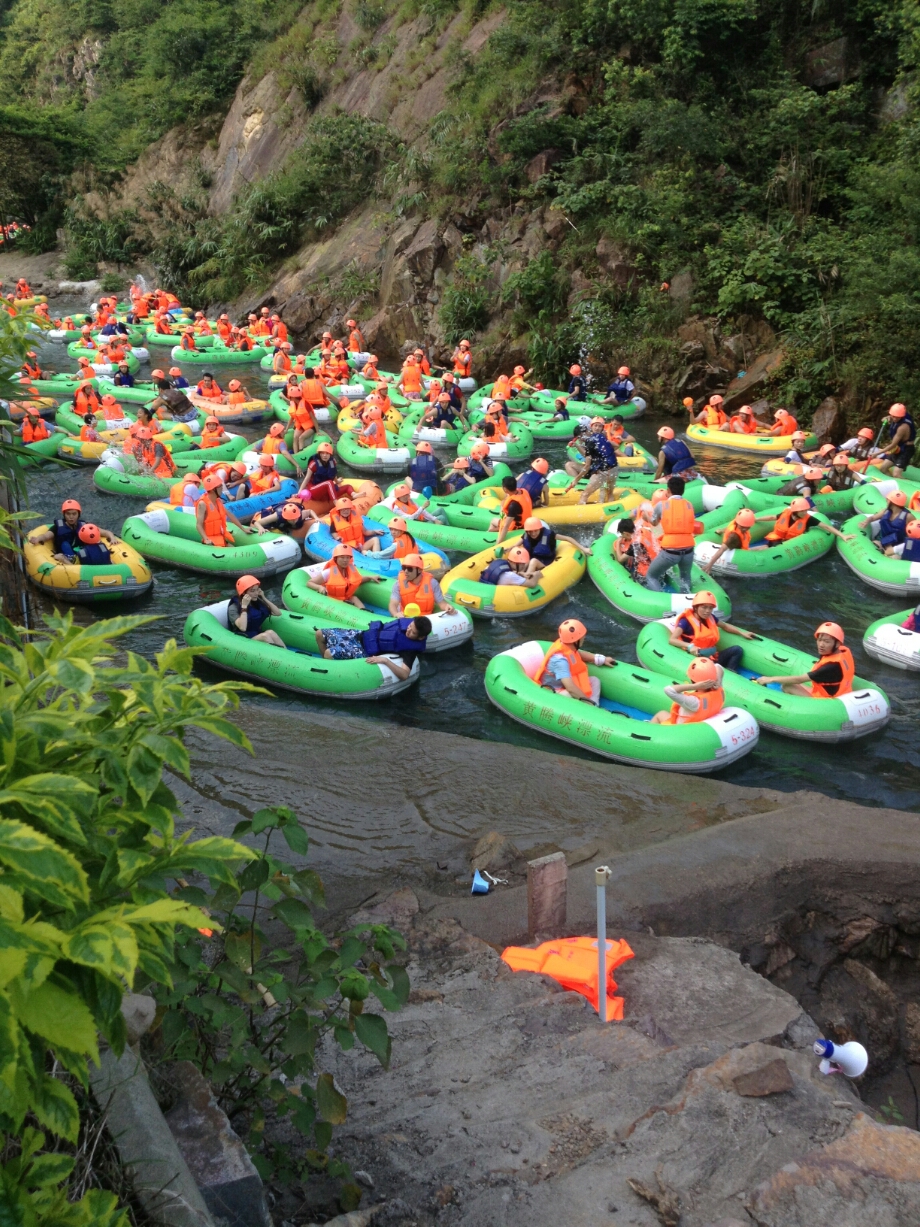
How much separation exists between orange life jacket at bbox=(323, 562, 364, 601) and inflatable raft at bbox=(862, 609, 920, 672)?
222 inches

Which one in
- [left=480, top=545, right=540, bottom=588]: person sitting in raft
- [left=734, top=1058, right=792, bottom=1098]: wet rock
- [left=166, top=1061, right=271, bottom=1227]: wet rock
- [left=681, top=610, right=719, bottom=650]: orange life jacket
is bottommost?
[left=480, top=545, right=540, bottom=588]: person sitting in raft

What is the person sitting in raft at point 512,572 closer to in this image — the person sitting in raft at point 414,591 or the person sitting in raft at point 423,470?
the person sitting in raft at point 414,591

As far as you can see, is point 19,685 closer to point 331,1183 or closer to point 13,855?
point 13,855

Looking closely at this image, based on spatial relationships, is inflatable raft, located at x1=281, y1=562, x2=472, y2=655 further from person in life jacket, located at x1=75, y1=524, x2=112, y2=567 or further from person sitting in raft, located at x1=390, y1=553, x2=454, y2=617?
person in life jacket, located at x1=75, y1=524, x2=112, y2=567

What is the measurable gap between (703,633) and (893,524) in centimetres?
458

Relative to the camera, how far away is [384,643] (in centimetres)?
997

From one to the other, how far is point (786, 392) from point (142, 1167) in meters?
18.5

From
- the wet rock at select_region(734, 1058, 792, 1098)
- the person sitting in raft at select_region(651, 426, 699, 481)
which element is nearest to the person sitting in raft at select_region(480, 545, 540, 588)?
the person sitting in raft at select_region(651, 426, 699, 481)

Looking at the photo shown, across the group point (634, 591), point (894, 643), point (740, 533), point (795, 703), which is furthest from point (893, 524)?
point (795, 703)

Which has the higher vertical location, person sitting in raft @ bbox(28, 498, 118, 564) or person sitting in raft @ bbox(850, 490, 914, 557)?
person sitting in raft @ bbox(28, 498, 118, 564)

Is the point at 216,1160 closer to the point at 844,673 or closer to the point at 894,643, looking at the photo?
the point at 844,673

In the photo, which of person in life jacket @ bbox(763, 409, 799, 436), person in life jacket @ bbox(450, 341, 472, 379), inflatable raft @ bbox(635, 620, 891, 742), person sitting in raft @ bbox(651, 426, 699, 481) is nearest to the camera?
inflatable raft @ bbox(635, 620, 891, 742)

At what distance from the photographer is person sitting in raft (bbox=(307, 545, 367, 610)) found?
1126 cm

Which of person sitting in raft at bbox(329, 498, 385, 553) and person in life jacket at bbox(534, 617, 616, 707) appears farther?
person sitting in raft at bbox(329, 498, 385, 553)
